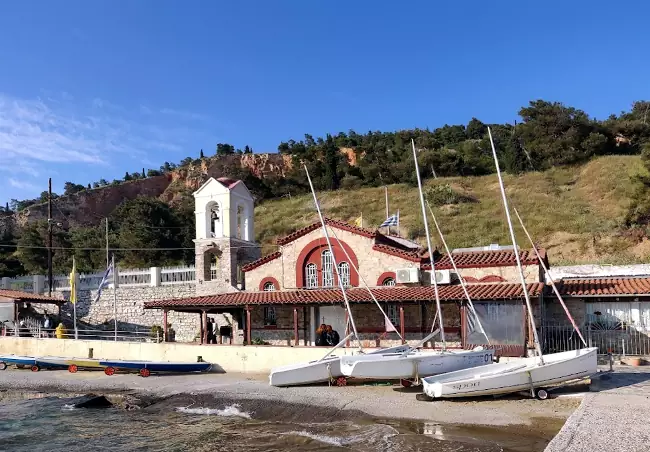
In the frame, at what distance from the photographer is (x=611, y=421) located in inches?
455

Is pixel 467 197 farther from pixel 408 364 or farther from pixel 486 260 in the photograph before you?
pixel 408 364

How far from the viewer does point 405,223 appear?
56406 mm

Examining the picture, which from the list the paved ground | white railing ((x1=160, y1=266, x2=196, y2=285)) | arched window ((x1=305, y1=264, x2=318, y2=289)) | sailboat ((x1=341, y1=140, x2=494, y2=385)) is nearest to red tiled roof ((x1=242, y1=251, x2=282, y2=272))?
arched window ((x1=305, y1=264, x2=318, y2=289))

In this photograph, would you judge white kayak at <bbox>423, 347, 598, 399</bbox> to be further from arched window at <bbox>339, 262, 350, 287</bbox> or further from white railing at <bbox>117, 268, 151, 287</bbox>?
white railing at <bbox>117, 268, 151, 287</bbox>

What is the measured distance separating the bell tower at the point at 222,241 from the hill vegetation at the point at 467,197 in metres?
7.74

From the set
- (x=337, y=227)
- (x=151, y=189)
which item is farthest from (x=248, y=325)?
(x=151, y=189)

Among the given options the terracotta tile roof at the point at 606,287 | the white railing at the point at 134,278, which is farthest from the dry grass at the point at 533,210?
the white railing at the point at 134,278

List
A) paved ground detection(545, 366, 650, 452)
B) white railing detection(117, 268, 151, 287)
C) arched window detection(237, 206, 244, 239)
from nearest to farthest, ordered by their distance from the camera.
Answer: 1. paved ground detection(545, 366, 650, 452)
2. arched window detection(237, 206, 244, 239)
3. white railing detection(117, 268, 151, 287)

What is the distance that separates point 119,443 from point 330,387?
7.13 metres

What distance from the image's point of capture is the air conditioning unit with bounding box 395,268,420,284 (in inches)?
963

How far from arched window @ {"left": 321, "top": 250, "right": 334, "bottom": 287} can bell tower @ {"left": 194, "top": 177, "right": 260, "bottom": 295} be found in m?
5.45

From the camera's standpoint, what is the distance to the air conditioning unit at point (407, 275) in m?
24.5

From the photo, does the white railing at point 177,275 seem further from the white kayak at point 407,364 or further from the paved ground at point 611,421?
the paved ground at point 611,421

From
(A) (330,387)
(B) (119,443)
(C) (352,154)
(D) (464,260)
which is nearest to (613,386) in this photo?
(A) (330,387)
